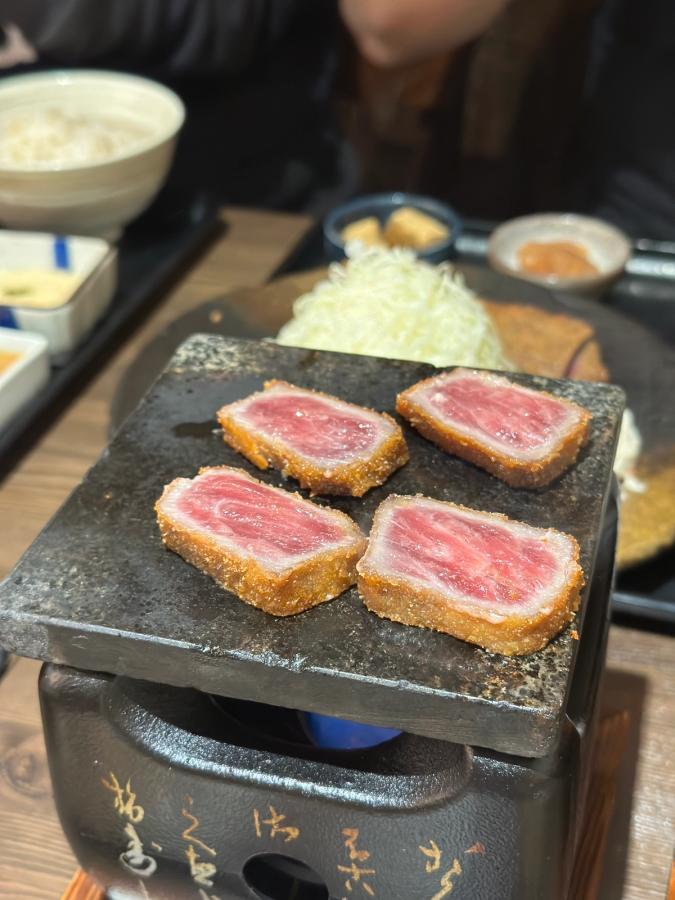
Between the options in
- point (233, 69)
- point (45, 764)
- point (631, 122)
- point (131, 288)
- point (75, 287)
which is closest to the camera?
point (45, 764)

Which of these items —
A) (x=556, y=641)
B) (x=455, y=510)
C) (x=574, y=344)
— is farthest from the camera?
(x=574, y=344)

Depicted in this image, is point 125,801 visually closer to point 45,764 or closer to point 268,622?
point 268,622

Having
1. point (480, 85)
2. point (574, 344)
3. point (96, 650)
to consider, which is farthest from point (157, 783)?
point (480, 85)

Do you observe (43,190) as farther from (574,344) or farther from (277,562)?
(277,562)

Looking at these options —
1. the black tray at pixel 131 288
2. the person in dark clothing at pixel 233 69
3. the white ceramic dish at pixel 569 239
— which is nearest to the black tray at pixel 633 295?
the white ceramic dish at pixel 569 239

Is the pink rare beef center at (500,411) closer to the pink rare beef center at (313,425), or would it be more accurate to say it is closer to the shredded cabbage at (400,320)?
the pink rare beef center at (313,425)

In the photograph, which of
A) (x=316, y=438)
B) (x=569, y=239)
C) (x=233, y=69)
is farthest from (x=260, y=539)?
(x=233, y=69)
